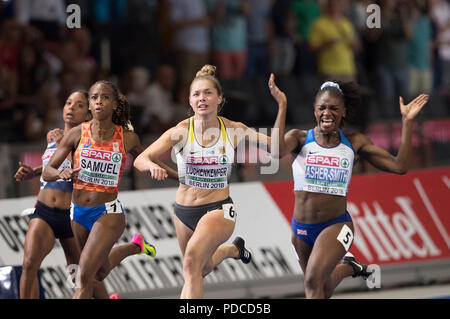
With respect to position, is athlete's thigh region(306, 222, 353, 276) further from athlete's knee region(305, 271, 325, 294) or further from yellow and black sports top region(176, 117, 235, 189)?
yellow and black sports top region(176, 117, 235, 189)

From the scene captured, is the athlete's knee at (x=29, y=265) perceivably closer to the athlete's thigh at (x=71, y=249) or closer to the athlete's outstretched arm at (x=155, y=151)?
the athlete's thigh at (x=71, y=249)

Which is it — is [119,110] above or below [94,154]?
above

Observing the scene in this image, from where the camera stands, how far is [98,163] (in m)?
7.95

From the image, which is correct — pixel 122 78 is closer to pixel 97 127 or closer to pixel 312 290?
pixel 97 127

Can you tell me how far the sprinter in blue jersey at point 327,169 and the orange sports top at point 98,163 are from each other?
1.42 meters

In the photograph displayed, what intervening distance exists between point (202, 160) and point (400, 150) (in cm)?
174

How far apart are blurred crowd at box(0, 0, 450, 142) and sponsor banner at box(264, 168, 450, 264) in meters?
1.09

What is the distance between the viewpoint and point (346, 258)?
27.8ft

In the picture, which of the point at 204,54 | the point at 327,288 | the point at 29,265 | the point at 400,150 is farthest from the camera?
the point at 204,54

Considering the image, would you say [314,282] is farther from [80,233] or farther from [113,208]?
[80,233]

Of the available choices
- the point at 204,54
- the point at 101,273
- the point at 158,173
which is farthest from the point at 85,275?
the point at 204,54

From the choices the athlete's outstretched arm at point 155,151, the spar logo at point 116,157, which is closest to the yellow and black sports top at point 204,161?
the athlete's outstretched arm at point 155,151

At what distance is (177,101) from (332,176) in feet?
16.6

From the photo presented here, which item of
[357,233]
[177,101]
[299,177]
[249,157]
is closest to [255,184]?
[249,157]
